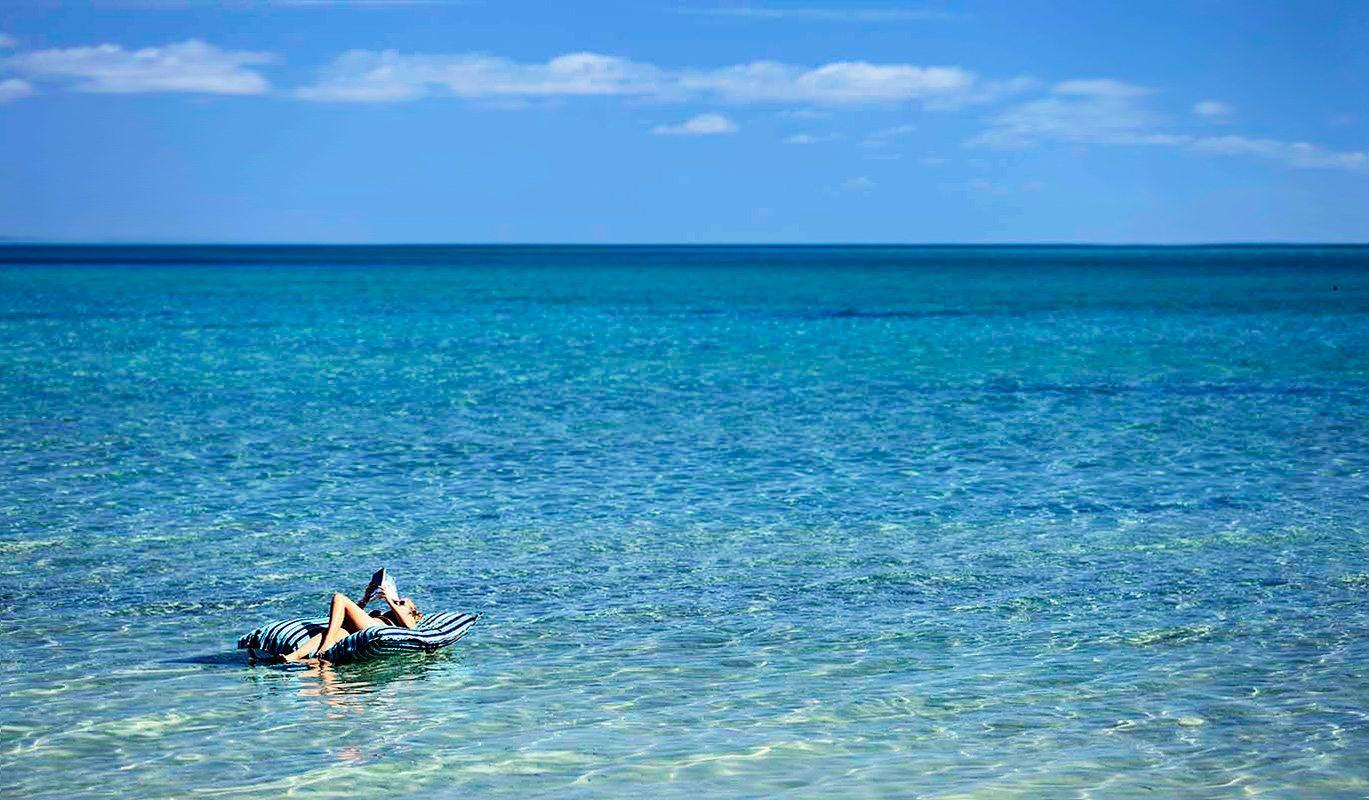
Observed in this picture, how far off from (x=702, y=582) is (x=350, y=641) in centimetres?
388

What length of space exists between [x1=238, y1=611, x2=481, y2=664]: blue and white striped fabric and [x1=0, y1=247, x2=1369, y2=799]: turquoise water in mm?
177

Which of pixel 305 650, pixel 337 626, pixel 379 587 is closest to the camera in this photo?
pixel 305 650

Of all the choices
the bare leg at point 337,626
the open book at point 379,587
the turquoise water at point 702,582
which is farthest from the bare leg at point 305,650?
the open book at point 379,587

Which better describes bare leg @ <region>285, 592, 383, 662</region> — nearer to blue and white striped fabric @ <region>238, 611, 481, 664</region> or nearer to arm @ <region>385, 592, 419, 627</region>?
blue and white striped fabric @ <region>238, 611, 481, 664</region>

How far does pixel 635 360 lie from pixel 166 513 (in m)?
25.6

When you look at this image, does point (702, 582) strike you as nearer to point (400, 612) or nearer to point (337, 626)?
point (400, 612)

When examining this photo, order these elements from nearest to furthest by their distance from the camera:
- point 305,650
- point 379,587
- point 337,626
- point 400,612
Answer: point 305,650, point 337,626, point 379,587, point 400,612

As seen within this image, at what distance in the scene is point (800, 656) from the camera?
12211mm

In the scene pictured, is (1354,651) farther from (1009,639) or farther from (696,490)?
(696,490)

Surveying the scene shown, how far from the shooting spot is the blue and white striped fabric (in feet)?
39.4

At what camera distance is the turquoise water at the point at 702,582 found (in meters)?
9.95

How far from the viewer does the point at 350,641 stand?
12023 mm

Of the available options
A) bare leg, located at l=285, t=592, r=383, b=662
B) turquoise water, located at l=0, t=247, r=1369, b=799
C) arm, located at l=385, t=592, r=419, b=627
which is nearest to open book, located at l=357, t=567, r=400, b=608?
arm, located at l=385, t=592, r=419, b=627

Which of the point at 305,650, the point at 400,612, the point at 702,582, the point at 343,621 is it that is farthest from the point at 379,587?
the point at 702,582
